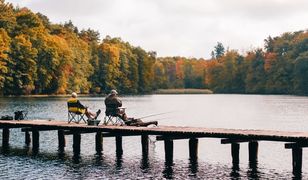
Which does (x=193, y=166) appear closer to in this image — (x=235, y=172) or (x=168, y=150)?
(x=168, y=150)

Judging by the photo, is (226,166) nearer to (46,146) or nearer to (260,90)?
(46,146)

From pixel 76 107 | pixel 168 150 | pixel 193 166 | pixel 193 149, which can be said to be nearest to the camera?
pixel 193 166

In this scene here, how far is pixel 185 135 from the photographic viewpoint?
101ft

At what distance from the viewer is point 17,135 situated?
4316 cm

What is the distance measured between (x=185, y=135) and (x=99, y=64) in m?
128

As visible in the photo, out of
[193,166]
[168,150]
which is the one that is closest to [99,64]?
[168,150]

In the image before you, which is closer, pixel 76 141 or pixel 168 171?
pixel 168 171

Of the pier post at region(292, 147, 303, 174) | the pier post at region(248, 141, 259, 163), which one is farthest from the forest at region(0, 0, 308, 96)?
the pier post at region(292, 147, 303, 174)

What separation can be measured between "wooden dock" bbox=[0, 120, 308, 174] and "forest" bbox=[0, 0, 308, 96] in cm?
7047

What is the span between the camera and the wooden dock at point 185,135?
2770cm

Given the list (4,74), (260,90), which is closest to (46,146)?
(4,74)

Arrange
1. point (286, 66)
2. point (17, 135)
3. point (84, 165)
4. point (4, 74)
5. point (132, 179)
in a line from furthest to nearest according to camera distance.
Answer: point (286, 66)
point (4, 74)
point (17, 135)
point (84, 165)
point (132, 179)

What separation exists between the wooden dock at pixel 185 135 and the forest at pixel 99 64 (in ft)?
231

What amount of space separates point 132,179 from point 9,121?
1464 centimetres
